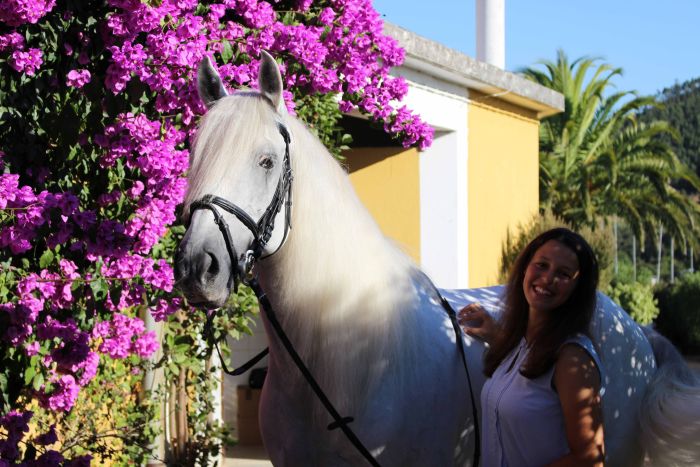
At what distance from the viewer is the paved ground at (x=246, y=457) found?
845cm

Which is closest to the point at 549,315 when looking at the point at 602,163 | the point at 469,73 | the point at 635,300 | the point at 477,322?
the point at 477,322

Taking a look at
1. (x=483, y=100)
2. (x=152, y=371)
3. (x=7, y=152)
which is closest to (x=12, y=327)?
(x=7, y=152)

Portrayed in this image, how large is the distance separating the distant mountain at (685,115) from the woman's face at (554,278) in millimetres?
56723

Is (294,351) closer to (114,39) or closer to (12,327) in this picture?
(12,327)

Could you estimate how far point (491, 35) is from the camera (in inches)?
526

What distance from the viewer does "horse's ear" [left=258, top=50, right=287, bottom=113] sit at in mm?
3077

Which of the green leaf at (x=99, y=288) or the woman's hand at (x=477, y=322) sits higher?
the green leaf at (x=99, y=288)

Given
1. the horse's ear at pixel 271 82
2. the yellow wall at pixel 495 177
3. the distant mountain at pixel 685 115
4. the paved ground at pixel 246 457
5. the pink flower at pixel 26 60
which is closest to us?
the horse's ear at pixel 271 82

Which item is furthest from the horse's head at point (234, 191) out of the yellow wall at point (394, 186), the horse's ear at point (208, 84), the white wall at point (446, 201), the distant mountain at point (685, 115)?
the distant mountain at point (685, 115)

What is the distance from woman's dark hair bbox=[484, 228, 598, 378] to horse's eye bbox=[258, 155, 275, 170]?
927mm

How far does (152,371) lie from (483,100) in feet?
19.7

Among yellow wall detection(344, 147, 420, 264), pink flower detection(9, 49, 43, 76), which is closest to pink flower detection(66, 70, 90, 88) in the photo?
pink flower detection(9, 49, 43, 76)

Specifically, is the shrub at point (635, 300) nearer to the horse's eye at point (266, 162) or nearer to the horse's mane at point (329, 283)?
the horse's mane at point (329, 283)

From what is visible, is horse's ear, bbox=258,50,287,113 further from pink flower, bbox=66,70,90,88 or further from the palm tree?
the palm tree
